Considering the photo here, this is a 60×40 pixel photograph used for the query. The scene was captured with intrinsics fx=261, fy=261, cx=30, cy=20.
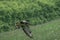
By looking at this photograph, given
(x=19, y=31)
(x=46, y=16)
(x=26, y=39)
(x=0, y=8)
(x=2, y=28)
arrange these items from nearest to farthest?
(x=26, y=39), (x=19, y=31), (x=2, y=28), (x=0, y=8), (x=46, y=16)

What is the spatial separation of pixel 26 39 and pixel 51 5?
13738 mm

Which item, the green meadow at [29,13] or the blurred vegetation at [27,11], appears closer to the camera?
the green meadow at [29,13]

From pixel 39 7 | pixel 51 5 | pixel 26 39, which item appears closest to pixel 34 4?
pixel 39 7

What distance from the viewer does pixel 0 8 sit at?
21719 mm

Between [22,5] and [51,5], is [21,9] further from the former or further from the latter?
[51,5]

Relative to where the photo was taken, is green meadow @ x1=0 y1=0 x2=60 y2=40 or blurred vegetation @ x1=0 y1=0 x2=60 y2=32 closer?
green meadow @ x1=0 y1=0 x2=60 y2=40

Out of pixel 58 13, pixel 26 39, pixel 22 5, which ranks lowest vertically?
pixel 58 13

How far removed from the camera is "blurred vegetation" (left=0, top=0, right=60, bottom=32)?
2140 centimetres

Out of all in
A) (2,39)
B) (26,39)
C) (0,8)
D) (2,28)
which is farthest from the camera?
(0,8)

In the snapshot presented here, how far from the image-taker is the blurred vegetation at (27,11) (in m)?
21.4

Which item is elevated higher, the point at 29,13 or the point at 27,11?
the point at 27,11

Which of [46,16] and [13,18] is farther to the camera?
[46,16]

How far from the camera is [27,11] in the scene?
2378 cm

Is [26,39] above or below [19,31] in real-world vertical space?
above
